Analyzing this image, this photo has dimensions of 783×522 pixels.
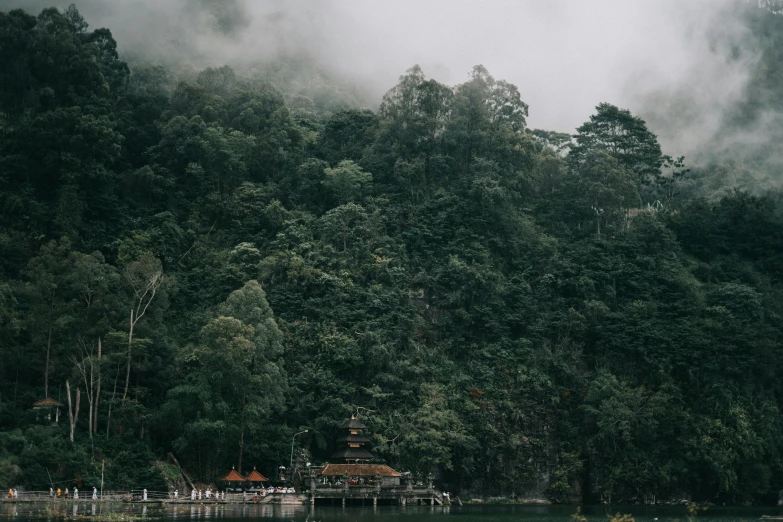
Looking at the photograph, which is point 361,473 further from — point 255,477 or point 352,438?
point 255,477

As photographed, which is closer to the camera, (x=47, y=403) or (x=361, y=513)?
(x=361, y=513)

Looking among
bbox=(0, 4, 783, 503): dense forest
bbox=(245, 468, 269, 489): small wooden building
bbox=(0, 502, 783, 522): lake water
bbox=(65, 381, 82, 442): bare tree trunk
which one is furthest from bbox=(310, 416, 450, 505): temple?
bbox=(65, 381, 82, 442): bare tree trunk

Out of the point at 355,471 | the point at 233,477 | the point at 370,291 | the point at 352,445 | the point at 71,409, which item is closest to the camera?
the point at 233,477

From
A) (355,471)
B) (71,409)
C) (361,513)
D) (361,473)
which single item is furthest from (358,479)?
(71,409)

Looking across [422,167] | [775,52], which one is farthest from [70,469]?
[775,52]

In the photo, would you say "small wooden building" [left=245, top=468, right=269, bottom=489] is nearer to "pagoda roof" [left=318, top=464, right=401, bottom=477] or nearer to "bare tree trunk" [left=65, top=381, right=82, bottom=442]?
"pagoda roof" [left=318, top=464, right=401, bottom=477]

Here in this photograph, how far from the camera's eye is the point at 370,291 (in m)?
71.2

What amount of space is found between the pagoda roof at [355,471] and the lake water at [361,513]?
2.06 metres

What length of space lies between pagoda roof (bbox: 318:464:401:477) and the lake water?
2.06m

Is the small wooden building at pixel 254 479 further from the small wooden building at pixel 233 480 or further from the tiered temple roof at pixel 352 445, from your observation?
the tiered temple roof at pixel 352 445

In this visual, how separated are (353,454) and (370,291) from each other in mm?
15144

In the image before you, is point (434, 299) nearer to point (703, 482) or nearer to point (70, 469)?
point (703, 482)

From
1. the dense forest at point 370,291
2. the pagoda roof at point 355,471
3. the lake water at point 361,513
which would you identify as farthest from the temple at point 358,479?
the dense forest at point 370,291

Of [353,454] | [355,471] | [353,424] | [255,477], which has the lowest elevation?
[255,477]
